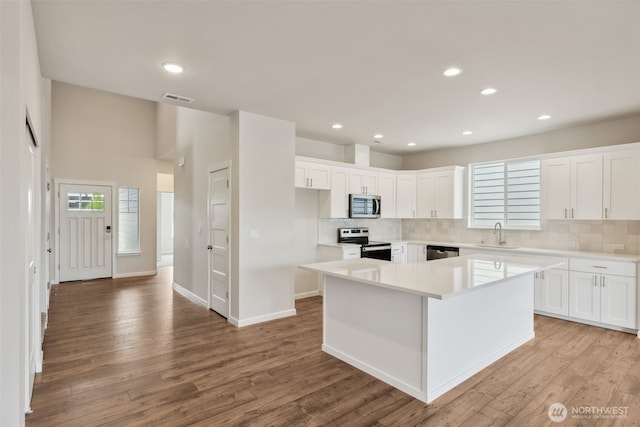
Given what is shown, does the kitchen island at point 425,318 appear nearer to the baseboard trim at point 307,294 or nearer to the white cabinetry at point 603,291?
the white cabinetry at point 603,291

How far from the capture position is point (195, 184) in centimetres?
536

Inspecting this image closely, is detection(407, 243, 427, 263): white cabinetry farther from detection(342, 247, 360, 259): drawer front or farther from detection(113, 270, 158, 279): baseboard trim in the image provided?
detection(113, 270, 158, 279): baseboard trim

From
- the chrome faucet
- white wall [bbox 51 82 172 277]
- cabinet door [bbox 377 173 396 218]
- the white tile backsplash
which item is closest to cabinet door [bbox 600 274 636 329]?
the white tile backsplash

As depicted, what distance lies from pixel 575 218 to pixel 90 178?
860 cm

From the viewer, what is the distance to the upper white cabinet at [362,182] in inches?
227

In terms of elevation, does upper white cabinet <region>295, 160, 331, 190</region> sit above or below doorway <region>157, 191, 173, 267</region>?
above

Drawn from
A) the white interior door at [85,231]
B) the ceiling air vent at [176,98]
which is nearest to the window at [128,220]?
the white interior door at [85,231]

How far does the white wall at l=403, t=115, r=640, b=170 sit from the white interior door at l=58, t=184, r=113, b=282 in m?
6.74

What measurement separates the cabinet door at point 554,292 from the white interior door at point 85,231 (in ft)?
26.1

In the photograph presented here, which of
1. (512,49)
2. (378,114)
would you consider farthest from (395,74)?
(378,114)

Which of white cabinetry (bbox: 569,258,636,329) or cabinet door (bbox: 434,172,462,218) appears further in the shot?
cabinet door (bbox: 434,172,462,218)

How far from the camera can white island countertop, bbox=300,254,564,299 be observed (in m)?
2.32

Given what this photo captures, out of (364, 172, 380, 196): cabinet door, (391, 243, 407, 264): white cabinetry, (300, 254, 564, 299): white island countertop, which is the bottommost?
(391, 243, 407, 264): white cabinetry

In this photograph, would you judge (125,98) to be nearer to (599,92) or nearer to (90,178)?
(90,178)
